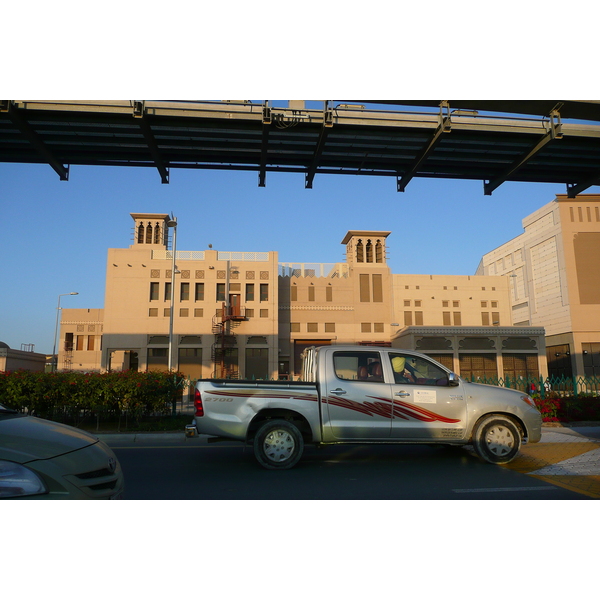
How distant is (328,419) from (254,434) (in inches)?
51.6

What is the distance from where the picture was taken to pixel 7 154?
9469 millimetres

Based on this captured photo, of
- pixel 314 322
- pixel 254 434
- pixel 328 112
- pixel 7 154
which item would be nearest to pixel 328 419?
Answer: pixel 254 434

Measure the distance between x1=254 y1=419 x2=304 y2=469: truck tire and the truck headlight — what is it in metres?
4.54

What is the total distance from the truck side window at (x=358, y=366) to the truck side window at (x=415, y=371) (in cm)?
29

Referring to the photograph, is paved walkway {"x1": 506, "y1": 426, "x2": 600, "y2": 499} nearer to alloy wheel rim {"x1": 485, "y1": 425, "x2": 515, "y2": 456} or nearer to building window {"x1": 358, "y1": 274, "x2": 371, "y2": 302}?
alloy wheel rim {"x1": 485, "y1": 425, "x2": 515, "y2": 456}

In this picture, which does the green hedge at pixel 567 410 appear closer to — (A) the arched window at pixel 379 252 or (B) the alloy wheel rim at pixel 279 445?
(B) the alloy wheel rim at pixel 279 445

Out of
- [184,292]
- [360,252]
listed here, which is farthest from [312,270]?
[184,292]

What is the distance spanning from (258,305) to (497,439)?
43.8 metres

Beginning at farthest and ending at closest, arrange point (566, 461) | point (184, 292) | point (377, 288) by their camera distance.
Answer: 1. point (377, 288)
2. point (184, 292)
3. point (566, 461)

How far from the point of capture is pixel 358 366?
28.7 feet

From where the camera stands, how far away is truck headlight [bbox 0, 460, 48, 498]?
3.89m

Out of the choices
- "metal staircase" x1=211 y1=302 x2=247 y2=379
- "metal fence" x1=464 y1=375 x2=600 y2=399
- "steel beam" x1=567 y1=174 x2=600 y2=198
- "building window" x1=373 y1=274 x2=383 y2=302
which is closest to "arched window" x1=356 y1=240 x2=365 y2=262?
"building window" x1=373 y1=274 x2=383 y2=302

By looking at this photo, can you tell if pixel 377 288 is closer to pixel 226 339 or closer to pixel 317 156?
pixel 226 339

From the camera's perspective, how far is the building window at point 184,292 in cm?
5141
